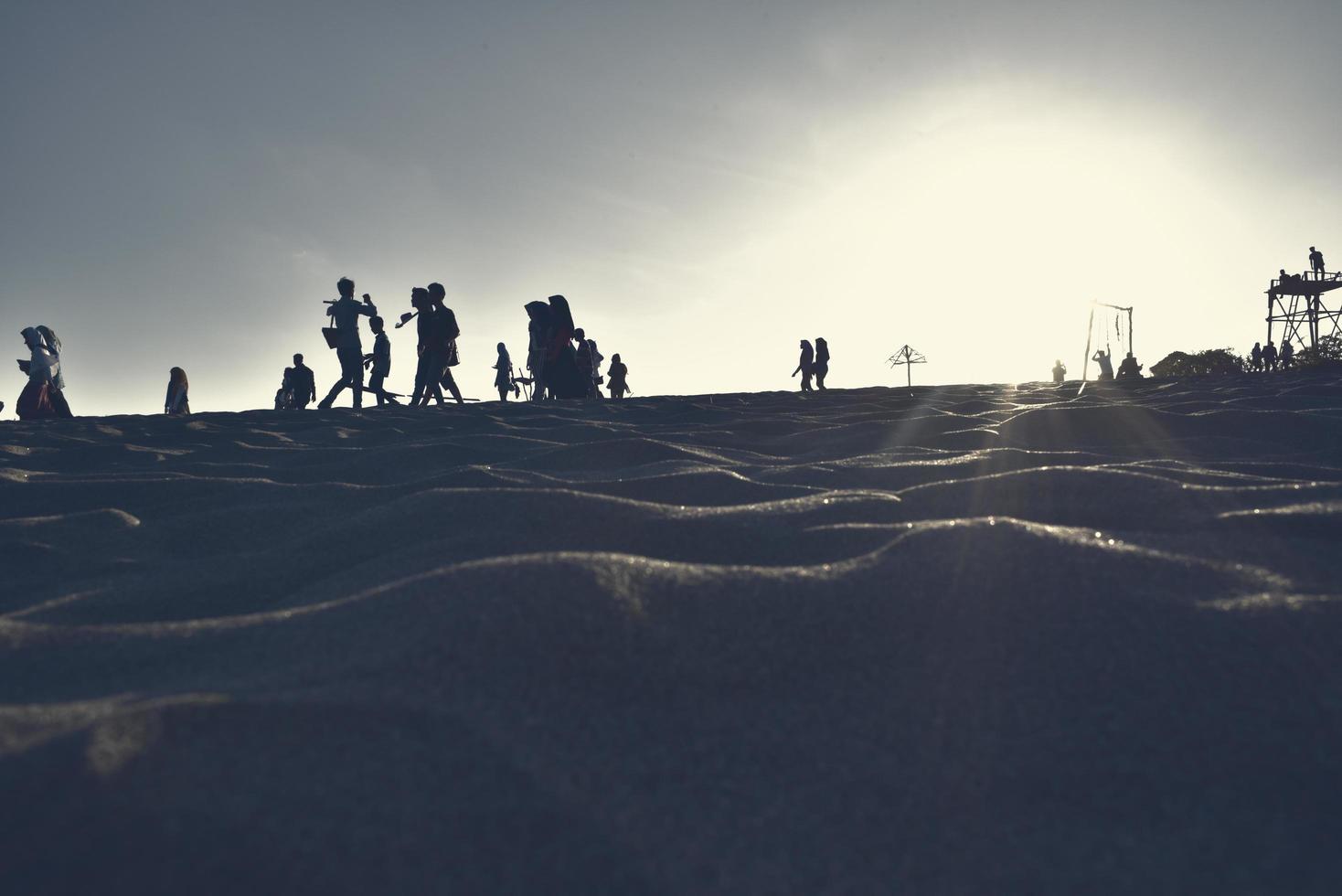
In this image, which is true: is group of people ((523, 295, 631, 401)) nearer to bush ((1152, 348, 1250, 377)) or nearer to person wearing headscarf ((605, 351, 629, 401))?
person wearing headscarf ((605, 351, 629, 401))

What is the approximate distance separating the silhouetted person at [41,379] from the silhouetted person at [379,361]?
117 inches

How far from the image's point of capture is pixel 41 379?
27.9 feet

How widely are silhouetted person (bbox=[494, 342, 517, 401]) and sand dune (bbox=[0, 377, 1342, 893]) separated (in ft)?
47.6

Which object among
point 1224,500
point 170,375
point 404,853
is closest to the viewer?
point 404,853

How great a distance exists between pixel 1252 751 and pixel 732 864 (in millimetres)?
617

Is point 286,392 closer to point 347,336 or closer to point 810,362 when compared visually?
point 347,336

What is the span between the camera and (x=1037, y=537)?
1.49 m

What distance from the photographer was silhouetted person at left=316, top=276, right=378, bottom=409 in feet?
29.4

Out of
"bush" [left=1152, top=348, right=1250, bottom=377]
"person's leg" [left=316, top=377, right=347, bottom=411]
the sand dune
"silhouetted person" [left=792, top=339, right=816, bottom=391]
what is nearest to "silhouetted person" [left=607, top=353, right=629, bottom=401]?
"silhouetted person" [left=792, top=339, right=816, bottom=391]

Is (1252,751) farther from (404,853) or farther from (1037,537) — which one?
(404,853)

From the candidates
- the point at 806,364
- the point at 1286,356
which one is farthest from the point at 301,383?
the point at 1286,356

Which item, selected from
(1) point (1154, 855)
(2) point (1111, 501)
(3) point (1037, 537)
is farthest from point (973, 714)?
(2) point (1111, 501)

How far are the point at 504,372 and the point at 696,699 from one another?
52.3 ft

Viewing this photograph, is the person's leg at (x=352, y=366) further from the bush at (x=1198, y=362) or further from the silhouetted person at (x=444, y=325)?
the bush at (x=1198, y=362)
